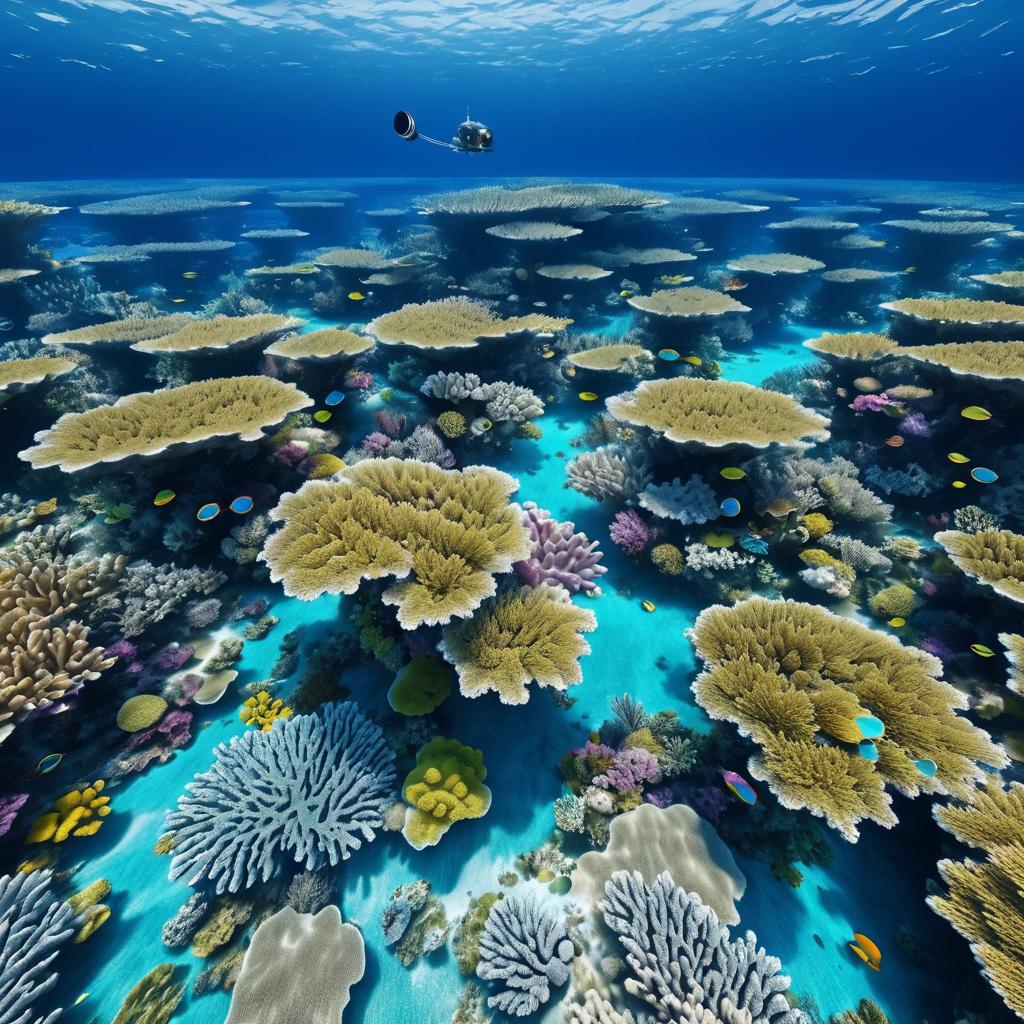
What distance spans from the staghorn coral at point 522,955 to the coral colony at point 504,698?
4 centimetres

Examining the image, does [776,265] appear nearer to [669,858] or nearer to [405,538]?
[405,538]

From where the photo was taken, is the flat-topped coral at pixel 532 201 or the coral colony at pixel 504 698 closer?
the coral colony at pixel 504 698

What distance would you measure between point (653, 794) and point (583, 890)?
105 cm

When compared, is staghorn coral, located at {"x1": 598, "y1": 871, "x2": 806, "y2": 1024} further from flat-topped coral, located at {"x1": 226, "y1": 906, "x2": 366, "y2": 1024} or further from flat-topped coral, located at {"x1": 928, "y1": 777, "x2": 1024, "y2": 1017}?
flat-topped coral, located at {"x1": 226, "y1": 906, "x2": 366, "y2": 1024}

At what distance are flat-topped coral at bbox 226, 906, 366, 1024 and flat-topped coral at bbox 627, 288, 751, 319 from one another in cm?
1255

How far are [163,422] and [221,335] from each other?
3.02 meters

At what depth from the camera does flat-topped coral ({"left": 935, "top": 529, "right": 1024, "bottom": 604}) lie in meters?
5.09

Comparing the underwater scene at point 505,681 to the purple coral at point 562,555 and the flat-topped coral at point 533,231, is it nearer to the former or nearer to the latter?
the purple coral at point 562,555

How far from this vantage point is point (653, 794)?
4457 millimetres

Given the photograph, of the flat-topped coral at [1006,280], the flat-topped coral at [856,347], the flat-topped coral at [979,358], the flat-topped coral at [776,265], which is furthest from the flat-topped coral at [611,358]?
the flat-topped coral at [1006,280]

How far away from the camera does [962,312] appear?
9117 mm

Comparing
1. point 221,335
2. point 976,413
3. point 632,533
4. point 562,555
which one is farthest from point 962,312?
point 221,335

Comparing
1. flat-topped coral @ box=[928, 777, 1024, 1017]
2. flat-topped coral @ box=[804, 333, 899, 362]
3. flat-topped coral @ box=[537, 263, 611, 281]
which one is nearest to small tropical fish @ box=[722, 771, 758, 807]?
flat-topped coral @ box=[928, 777, 1024, 1017]

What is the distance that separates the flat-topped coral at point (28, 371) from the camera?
666 centimetres
